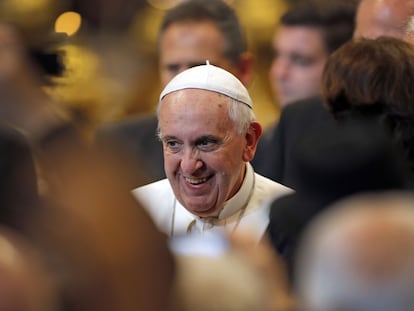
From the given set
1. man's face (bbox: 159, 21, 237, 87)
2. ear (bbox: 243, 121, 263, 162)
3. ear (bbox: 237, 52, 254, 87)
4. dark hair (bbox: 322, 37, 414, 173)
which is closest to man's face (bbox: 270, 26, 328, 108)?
ear (bbox: 237, 52, 254, 87)

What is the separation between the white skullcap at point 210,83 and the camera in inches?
113

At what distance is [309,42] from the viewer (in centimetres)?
432

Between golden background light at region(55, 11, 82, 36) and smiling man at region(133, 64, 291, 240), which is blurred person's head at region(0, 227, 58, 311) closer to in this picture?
smiling man at region(133, 64, 291, 240)

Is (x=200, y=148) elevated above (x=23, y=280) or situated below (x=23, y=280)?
below

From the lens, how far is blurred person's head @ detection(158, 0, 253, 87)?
393 centimetres

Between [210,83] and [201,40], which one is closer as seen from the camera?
[210,83]

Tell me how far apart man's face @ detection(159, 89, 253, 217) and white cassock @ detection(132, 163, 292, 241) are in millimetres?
26

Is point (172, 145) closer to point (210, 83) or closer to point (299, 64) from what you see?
point (210, 83)

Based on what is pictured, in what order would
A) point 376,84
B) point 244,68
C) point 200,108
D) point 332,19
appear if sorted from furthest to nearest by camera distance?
point 332,19 → point 244,68 → point 200,108 → point 376,84

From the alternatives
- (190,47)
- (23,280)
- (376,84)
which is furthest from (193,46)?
(23,280)

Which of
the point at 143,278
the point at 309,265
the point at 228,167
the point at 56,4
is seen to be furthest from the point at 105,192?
the point at 56,4

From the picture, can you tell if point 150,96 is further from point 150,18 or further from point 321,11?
point 321,11

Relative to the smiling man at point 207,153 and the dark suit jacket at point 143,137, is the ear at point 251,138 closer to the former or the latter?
the smiling man at point 207,153

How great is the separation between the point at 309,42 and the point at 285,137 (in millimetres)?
885
